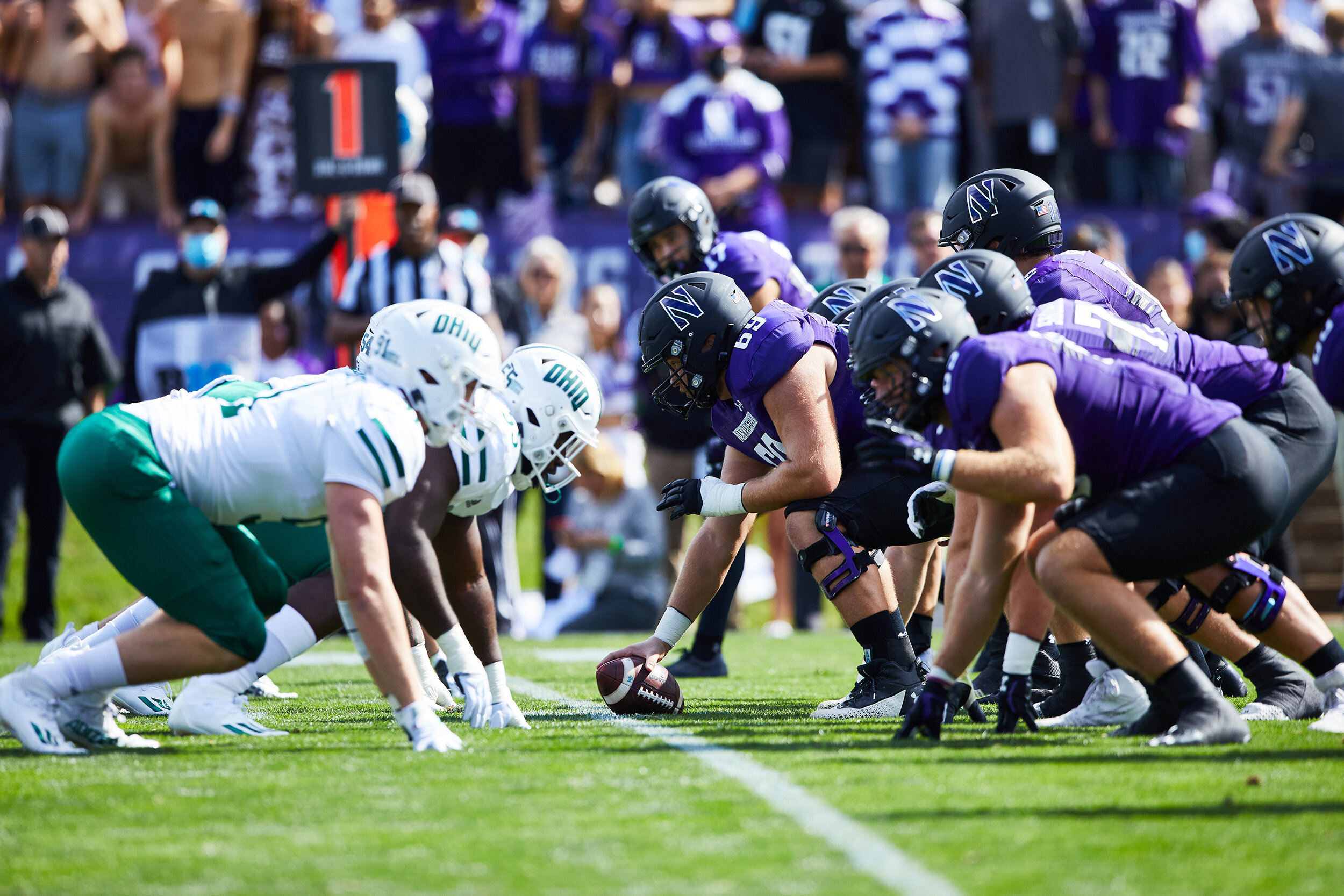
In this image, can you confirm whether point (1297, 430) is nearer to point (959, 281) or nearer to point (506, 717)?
point (959, 281)

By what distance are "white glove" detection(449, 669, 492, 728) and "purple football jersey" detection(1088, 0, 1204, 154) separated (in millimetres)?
8265

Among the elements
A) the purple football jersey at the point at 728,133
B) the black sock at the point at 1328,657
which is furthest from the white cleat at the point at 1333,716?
the purple football jersey at the point at 728,133

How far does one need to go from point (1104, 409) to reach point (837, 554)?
4.87 ft

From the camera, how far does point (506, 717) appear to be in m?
5.27

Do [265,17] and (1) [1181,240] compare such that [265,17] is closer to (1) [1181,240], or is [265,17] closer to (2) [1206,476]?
(1) [1181,240]

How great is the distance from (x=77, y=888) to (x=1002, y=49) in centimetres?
993

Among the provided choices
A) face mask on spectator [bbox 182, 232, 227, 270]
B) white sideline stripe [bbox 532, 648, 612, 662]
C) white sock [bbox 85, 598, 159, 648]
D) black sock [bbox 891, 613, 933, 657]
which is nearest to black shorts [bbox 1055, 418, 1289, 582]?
black sock [bbox 891, 613, 933, 657]

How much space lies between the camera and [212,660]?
4641 mm

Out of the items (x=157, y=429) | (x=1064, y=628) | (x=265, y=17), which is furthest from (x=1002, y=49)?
(x=157, y=429)

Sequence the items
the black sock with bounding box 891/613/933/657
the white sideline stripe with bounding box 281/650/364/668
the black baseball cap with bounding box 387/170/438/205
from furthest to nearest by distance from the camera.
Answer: the black baseball cap with bounding box 387/170/438/205 < the white sideline stripe with bounding box 281/650/364/668 < the black sock with bounding box 891/613/933/657

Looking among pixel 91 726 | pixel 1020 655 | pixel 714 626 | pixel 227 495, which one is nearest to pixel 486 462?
pixel 227 495

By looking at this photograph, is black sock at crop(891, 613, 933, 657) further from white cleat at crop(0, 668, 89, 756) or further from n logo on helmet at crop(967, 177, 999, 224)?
white cleat at crop(0, 668, 89, 756)

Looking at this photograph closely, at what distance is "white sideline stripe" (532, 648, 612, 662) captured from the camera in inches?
330

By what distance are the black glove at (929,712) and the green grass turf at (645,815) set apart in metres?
0.08
